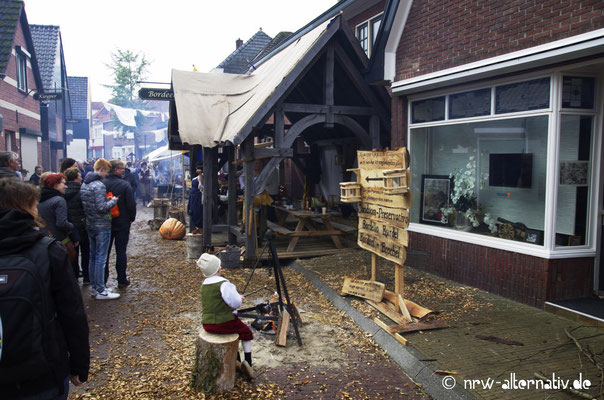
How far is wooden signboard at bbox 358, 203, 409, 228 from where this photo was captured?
538cm

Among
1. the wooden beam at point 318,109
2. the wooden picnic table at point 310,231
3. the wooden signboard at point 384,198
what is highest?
the wooden beam at point 318,109

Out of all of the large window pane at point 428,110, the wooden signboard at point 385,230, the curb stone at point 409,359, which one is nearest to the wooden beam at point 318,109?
the large window pane at point 428,110

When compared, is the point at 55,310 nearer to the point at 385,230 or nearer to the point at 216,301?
the point at 216,301

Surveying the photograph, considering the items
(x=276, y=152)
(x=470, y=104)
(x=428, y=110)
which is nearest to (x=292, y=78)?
(x=276, y=152)

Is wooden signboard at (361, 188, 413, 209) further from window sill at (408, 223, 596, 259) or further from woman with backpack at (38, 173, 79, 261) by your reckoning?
woman with backpack at (38, 173, 79, 261)

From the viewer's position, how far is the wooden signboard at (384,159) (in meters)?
5.46

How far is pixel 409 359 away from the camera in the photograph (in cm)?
457

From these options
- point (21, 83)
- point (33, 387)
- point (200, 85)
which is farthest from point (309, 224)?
point (21, 83)

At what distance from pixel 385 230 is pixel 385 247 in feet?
0.72

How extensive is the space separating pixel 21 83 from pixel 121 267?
50.2 ft

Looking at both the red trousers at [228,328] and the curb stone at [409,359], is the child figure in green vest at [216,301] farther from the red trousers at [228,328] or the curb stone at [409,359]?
the curb stone at [409,359]

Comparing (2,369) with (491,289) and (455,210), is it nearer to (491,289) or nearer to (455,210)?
(491,289)

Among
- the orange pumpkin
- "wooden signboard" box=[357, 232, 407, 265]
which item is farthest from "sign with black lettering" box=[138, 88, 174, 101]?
"wooden signboard" box=[357, 232, 407, 265]

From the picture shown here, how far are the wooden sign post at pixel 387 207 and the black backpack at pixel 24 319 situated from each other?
3.93 m
